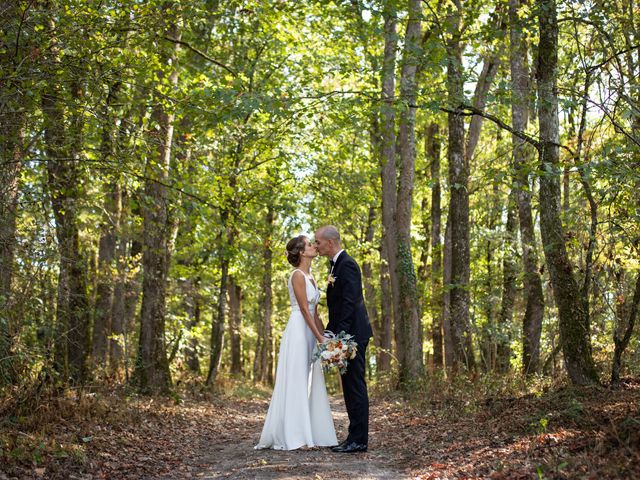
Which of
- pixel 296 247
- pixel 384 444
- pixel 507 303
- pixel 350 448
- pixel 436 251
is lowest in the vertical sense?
pixel 384 444

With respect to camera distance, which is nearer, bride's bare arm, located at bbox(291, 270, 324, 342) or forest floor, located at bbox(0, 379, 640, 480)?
forest floor, located at bbox(0, 379, 640, 480)

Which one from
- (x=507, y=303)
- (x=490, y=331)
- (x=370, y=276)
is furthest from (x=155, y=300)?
(x=370, y=276)

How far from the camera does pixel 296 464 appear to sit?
7.34m

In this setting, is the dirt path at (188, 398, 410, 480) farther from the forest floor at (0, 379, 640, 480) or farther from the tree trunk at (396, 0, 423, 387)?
the tree trunk at (396, 0, 423, 387)

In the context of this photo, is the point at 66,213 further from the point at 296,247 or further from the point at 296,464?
the point at 296,464

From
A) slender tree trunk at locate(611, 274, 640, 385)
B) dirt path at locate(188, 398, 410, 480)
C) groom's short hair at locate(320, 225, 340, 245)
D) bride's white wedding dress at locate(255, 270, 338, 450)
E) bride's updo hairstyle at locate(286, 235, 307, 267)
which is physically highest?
groom's short hair at locate(320, 225, 340, 245)

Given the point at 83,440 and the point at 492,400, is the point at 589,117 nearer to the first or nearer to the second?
the point at 492,400

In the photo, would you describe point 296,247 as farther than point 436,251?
No

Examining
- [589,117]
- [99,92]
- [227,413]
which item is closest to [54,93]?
[99,92]

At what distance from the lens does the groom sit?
8.35 metres

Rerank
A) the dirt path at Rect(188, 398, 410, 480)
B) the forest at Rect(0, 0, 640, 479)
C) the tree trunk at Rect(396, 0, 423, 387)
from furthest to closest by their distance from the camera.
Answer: the tree trunk at Rect(396, 0, 423, 387), the forest at Rect(0, 0, 640, 479), the dirt path at Rect(188, 398, 410, 480)

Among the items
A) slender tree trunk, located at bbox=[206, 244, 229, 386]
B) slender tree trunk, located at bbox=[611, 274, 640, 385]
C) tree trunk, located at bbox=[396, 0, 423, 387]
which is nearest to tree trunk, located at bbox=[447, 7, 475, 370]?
tree trunk, located at bbox=[396, 0, 423, 387]

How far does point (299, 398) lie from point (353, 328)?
1274mm

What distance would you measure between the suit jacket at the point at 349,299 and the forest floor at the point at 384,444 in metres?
1.58
